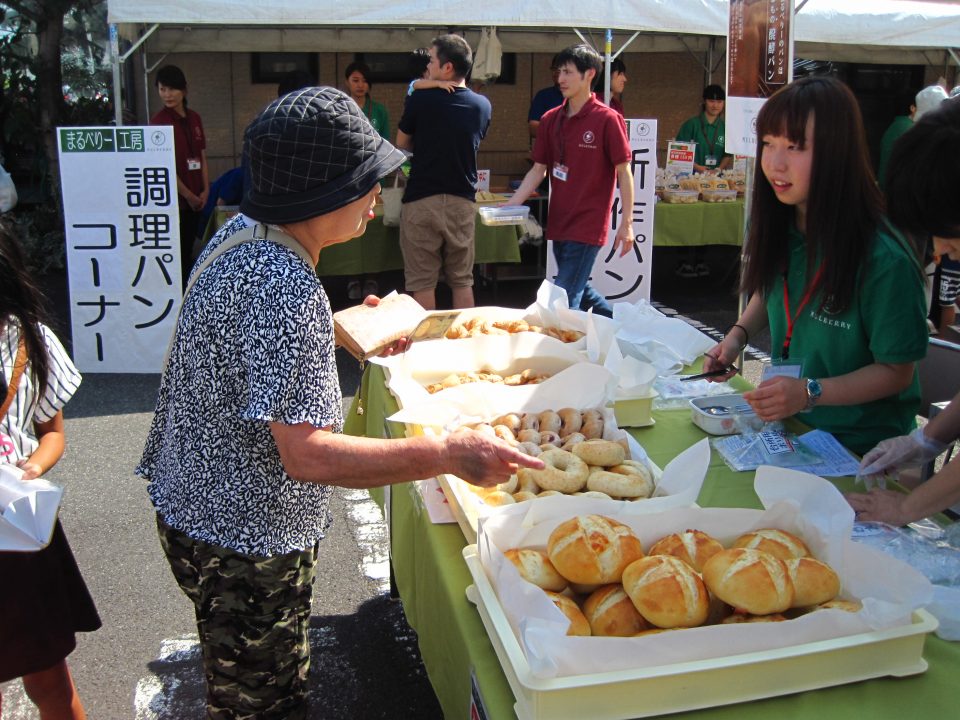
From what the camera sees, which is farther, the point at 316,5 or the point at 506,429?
the point at 316,5

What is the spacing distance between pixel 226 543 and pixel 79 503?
259 cm

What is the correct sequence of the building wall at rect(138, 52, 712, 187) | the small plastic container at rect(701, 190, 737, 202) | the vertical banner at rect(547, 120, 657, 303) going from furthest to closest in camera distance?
the building wall at rect(138, 52, 712, 187), the small plastic container at rect(701, 190, 737, 202), the vertical banner at rect(547, 120, 657, 303)

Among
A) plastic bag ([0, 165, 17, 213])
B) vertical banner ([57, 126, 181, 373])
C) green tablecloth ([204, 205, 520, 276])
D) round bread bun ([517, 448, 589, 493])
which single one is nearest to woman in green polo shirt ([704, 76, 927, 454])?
round bread bun ([517, 448, 589, 493])

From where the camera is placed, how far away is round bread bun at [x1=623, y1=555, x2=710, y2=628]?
1242mm

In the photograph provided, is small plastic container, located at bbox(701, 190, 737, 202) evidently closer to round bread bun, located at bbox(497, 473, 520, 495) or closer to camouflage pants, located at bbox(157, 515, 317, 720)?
round bread bun, located at bbox(497, 473, 520, 495)

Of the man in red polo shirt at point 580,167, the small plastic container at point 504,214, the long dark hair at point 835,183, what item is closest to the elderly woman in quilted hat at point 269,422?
the long dark hair at point 835,183

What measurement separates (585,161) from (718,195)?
8.82 feet

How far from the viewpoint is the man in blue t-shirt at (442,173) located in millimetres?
5125

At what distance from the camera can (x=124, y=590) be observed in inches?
122

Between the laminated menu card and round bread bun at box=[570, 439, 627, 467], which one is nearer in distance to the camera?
round bread bun at box=[570, 439, 627, 467]

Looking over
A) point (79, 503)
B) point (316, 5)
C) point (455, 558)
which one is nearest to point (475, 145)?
point (316, 5)

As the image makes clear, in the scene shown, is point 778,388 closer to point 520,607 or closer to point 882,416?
point 882,416

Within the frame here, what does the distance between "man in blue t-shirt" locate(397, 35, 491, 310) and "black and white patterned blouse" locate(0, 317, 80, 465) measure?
11.6 ft

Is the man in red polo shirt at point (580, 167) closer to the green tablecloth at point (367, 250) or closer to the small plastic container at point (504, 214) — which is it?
the small plastic container at point (504, 214)
